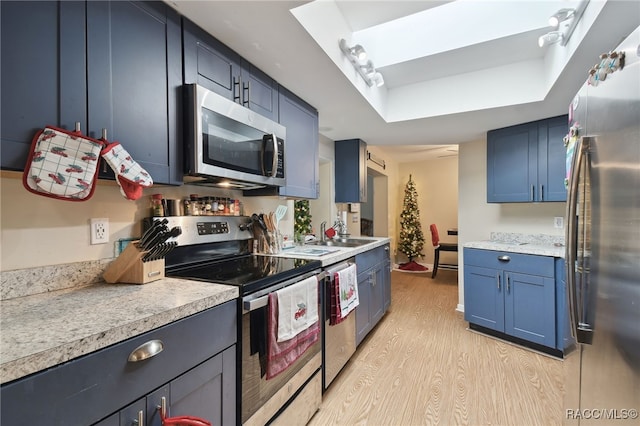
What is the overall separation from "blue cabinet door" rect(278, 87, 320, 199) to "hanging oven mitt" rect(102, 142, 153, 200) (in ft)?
3.30

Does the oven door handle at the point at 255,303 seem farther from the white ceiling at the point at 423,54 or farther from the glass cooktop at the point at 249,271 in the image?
the white ceiling at the point at 423,54

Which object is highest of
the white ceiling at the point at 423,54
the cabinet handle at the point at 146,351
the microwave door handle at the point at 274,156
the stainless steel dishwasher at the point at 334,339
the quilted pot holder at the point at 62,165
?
the white ceiling at the point at 423,54

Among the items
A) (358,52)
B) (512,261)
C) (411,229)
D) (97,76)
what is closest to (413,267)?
(411,229)

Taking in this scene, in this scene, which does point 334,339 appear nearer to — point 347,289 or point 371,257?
point 347,289

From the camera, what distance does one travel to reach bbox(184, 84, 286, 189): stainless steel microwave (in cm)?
132

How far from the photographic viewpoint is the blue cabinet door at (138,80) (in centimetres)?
102

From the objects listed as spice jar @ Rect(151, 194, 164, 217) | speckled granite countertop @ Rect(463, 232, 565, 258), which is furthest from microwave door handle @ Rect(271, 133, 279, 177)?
speckled granite countertop @ Rect(463, 232, 565, 258)

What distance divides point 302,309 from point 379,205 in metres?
4.79

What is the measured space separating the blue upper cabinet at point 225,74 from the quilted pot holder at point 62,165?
591 millimetres

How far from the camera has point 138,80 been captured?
3.76 ft

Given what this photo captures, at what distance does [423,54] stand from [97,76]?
224 centimetres

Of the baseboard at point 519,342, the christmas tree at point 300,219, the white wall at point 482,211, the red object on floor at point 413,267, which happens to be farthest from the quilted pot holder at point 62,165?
the red object on floor at point 413,267

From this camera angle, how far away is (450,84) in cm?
259

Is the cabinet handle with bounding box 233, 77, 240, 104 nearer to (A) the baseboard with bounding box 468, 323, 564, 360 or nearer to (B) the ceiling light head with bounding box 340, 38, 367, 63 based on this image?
(B) the ceiling light head with bounding box 340, 38, 367, 63
